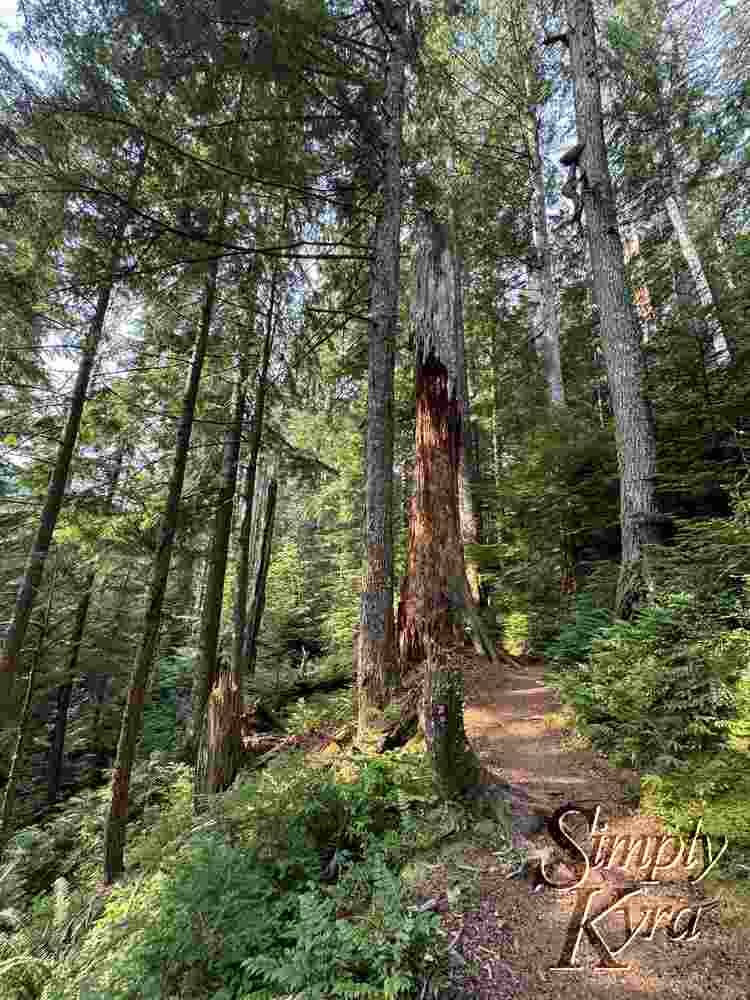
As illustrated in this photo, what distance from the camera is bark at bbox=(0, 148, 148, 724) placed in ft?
20.4

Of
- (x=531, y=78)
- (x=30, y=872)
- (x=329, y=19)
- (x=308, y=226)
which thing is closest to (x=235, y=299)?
(x=308, y=226)

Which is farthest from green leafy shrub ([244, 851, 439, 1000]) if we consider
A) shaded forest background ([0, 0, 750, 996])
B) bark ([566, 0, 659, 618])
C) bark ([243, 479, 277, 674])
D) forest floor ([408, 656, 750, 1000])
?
bark ([243, 479, 277, 674])

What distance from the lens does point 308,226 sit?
727cm

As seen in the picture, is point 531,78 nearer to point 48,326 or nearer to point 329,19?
point 329,19

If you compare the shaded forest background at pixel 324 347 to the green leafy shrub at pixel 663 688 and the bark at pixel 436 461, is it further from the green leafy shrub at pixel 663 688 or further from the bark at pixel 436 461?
the bark at pixel 436 461

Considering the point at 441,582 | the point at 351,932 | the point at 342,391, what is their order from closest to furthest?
the point at 351,932 → the point at 441,582 → the point at 342,391

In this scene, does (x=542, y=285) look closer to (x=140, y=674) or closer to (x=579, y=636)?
(x=579, y=636)

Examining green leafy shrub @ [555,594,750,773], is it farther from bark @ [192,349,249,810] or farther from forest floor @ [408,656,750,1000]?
bark @ [192,349,249,810]

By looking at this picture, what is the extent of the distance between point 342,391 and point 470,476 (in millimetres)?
3404

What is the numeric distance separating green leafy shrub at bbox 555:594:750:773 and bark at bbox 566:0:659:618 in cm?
103

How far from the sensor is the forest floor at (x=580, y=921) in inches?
65.7

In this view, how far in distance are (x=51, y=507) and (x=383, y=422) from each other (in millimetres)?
5619

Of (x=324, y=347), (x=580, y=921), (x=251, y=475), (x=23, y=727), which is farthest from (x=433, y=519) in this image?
(x=324, y=347)

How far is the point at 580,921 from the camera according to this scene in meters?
1.97
